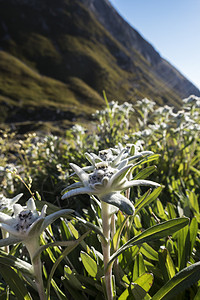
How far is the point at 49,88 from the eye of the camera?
158 feet

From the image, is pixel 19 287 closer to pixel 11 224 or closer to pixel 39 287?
pixel 39 287

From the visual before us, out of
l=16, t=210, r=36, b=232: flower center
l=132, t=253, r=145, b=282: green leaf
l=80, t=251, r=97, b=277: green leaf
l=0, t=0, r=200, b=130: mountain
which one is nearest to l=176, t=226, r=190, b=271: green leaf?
l=132, t=253, r=145, b=282: green leaf

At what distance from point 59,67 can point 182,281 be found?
210 feet

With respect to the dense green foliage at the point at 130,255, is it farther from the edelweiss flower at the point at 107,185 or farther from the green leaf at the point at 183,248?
the edelweiss flower at the point at 107,185

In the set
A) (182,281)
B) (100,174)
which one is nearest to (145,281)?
(182,281)

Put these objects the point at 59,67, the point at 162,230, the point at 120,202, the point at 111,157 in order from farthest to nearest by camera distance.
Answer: the point at 59,67 → the point at 111,157 → the point at 162,230 → the point at 120,202

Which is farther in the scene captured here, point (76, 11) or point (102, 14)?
point (102, 14)

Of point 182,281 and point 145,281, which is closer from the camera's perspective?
point 182,281

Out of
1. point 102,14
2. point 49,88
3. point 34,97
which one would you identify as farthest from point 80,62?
point 102,14

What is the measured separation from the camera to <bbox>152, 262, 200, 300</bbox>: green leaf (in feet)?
2.81

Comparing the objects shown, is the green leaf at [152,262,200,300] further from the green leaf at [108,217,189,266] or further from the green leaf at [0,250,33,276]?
the green leaf at [0,250,33,276]

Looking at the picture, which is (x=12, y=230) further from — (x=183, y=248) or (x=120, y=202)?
(x=183, y=248)

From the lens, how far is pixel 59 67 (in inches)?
2356

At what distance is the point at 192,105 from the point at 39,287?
323 centimetres
